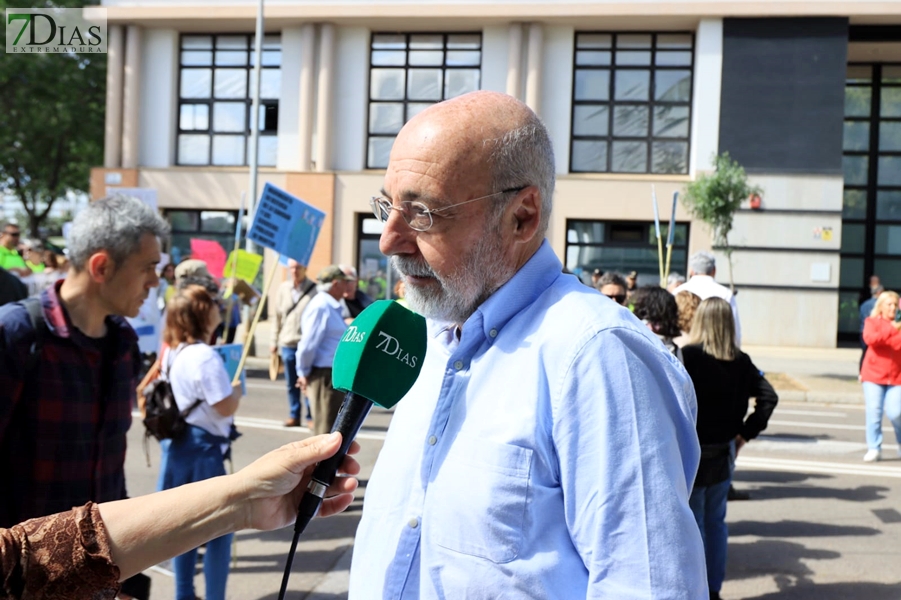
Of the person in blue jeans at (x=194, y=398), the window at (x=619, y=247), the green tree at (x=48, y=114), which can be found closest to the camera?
the person in blue jeans at (x=194, y=398)

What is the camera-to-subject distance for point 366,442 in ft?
31.7

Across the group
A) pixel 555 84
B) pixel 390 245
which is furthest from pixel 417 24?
pixel 390 245

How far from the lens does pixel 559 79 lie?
22.4 meters

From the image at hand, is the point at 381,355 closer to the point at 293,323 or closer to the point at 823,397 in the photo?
the point at 293,323

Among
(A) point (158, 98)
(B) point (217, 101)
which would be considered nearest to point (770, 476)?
(B) point (217, 101)

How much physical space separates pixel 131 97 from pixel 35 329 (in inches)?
894

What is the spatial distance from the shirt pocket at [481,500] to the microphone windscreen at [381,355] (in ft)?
0.76

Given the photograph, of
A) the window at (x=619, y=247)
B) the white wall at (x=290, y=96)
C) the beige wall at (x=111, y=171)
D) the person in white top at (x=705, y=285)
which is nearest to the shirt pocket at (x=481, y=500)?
the person in white top at (x=705, y=285)

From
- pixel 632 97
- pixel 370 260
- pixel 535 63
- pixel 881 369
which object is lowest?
pixel 881 369

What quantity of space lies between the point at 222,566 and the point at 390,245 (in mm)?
3237

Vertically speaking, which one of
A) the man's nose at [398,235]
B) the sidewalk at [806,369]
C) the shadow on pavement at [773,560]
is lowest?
the shadow on pavement at [773,560]

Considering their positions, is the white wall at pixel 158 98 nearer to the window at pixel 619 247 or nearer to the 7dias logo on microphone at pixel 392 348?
the window at pixel 619 247

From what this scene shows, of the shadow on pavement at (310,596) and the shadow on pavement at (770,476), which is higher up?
the shadow on pavement at (770,476)

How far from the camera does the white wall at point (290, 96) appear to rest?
76.6 feet
